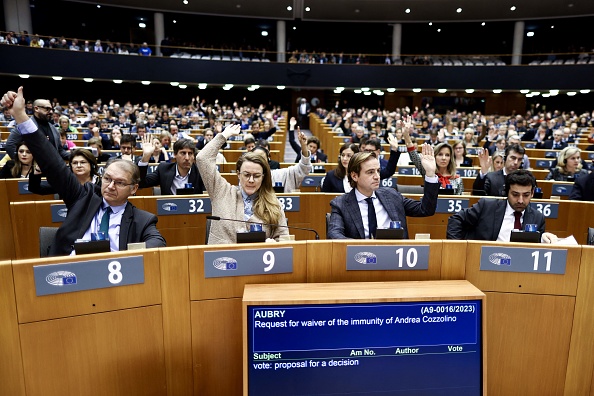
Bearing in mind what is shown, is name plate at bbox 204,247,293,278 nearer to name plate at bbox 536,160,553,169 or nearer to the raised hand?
the raised hand

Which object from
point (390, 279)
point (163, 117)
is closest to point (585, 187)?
point (390, 279)

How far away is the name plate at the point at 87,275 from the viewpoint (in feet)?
4.89

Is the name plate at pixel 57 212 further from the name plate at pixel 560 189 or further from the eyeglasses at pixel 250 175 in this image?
the name plate at pixel 560 189

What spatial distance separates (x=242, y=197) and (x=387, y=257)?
1.26 metres

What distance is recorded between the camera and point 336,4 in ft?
66.0

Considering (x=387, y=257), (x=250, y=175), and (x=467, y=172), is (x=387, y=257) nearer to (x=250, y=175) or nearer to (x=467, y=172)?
(x=250, y=175)

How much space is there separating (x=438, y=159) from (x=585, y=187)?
5.04 ft

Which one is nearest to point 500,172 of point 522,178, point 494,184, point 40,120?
point 494,184

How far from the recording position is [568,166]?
5328mm

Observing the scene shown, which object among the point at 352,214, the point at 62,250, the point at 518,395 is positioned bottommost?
the point at 518,395

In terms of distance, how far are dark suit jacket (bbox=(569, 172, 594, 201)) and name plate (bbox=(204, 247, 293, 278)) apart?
3966 millimetres

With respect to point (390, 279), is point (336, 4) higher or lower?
higher

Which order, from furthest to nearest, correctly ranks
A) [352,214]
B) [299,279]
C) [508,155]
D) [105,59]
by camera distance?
[105,59] → [508,155] → [352,214] → [299,279]

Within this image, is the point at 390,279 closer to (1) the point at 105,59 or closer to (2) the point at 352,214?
(2) the point at 352,214
